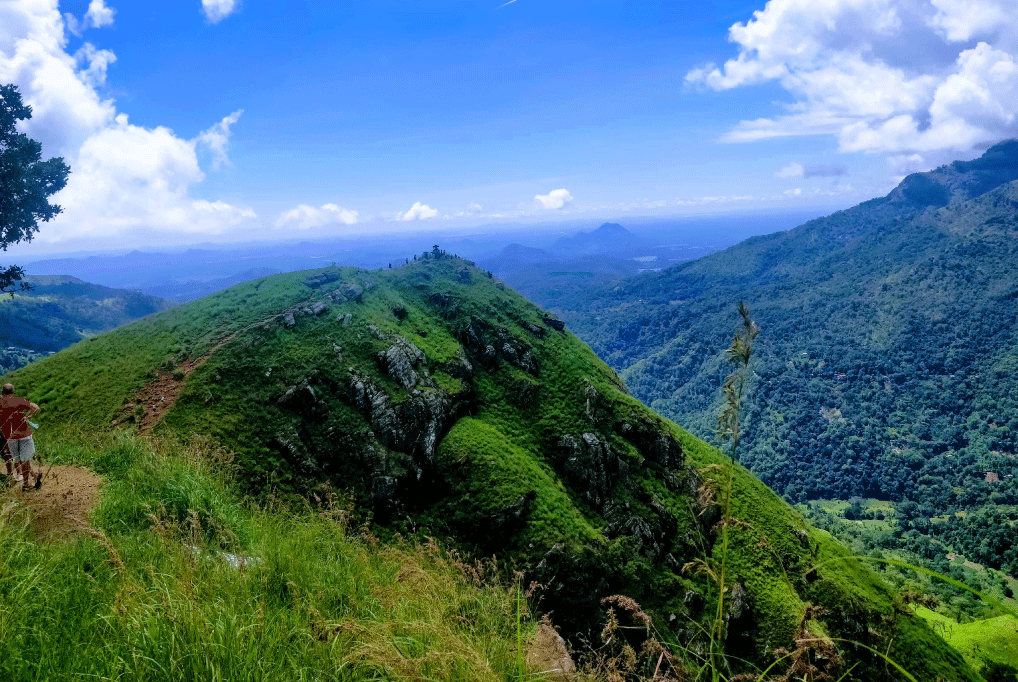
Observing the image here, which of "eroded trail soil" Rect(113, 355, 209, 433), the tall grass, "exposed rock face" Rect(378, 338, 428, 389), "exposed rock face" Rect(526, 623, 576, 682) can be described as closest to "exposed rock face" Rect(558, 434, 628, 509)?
"exposed rock face" Rect(378, 338, 428, 389)

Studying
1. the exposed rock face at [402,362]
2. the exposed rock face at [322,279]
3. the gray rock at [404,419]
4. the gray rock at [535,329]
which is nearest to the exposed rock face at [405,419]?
the gray rock at [404,419]

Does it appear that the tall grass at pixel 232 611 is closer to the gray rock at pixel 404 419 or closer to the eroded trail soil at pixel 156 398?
the eroded trail soil at pixel 156 398

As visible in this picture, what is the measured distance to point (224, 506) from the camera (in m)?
8.71

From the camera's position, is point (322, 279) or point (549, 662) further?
point (322, 279)

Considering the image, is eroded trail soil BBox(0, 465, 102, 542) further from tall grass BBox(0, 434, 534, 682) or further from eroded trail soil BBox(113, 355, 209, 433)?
eroded trail soil BBox(113, 355, 209, 433)

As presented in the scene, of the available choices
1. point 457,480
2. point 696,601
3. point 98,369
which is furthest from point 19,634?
point 696,601

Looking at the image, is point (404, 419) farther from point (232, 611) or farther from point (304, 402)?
point (232, 611)

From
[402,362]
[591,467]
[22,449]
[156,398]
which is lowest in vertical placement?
[591,467]

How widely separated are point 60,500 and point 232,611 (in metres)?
5.79

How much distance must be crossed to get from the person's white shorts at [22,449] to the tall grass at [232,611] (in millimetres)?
4534

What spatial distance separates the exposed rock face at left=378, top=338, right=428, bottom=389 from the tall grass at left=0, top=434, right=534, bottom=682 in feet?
112

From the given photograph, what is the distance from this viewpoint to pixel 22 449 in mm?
10859

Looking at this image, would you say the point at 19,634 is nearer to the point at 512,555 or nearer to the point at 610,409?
the point at 512,555

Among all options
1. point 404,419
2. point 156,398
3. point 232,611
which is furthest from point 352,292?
point 232,611
